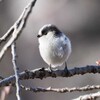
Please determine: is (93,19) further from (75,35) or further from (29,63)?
(29,63)

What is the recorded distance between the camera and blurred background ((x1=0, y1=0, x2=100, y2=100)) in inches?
207

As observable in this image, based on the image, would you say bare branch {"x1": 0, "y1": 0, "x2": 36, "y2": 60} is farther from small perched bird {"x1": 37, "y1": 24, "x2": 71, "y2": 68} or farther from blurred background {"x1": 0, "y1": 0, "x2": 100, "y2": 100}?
blurred background {"x1": 0, "y1": 0, "x2": 100, "y2": 100}

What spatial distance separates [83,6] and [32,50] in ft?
3.31

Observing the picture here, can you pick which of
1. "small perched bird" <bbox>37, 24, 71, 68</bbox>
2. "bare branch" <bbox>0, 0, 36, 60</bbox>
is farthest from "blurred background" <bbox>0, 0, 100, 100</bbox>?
"bare branch" <bbox>0, 0, 36, 60</bbox>

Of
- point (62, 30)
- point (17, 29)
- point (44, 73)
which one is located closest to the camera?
point (17, 29)

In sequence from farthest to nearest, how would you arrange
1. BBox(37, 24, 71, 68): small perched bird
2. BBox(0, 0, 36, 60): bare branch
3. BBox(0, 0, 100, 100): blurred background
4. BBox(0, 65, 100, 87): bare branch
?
BBox(0, 0, 100, 100): blurred background
BBox(37, 24, 71, 68): small perched bird
BBox(0, 65, 100, 87): bare branch
BBox(0, 0, 36, 60): bare branch

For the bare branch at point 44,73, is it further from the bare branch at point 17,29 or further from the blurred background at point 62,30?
the blurred background at point 62,30

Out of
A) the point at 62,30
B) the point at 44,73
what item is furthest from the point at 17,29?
the point at 62,30

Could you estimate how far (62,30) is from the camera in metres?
5.76

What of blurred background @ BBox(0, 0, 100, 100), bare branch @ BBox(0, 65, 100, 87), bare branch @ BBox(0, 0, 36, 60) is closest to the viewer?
bare branch @ BBox(0, 0, 36, 60)

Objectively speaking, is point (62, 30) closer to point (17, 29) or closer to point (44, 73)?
point (44, 73)

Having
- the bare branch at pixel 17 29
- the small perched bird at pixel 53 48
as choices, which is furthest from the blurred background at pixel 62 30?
the bare branch at pixel 17 29

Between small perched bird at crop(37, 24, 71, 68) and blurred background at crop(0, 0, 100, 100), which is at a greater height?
blurred background at crop(0, 0, 100, 100)

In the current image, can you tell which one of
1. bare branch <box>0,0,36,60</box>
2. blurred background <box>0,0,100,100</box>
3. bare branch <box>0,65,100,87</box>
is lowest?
bare branch <box>0,65,100,87</box>
